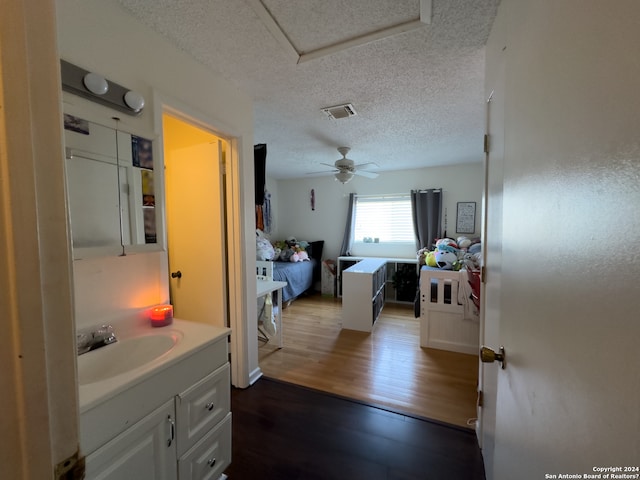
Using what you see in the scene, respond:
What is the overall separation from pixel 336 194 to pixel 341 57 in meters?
3.64

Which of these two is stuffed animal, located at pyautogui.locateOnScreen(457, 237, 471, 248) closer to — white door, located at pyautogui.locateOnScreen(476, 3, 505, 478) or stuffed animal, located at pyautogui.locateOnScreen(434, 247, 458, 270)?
stuffed animal, located at pyautogui.locateOnScreen(434, 247, 458, 270)

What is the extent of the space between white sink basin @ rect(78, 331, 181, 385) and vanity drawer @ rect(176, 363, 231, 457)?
22 cm

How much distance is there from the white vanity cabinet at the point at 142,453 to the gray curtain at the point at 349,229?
4.18m

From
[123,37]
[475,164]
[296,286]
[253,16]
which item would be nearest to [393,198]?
[475,164]

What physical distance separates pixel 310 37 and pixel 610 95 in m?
1.49

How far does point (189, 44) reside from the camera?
1.50 meters

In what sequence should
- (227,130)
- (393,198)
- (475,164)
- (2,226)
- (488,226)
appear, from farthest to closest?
(393,198), (475,164), (227,130), (488,226), (2,226)

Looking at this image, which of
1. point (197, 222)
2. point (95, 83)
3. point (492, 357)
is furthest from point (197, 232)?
point (492, 357)

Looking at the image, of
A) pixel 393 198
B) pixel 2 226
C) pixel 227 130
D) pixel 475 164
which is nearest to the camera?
pixel 2 226

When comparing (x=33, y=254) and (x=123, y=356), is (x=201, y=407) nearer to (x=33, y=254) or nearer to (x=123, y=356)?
(x=123, y=356)

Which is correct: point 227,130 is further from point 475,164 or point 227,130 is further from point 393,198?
point 475,164

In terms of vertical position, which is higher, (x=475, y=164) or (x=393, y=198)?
(x=475, y=164)

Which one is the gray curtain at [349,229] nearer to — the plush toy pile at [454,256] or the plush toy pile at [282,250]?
the plush toy pile at [282,250]

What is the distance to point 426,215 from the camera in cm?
452
